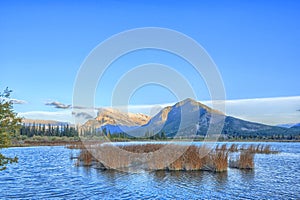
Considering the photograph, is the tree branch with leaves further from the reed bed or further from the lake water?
the reed bed

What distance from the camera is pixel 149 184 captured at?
17.4m

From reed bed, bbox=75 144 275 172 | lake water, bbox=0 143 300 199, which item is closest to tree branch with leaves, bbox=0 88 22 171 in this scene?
lake water, bbox=0 143 300 199

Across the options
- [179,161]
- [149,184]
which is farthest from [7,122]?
[179,161]

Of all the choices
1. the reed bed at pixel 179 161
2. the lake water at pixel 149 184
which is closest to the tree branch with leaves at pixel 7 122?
the lake water at pixel 149 184

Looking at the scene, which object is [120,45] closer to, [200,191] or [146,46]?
[146,46]

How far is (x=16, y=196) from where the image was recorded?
14.5 m

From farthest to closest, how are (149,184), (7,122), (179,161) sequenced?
(179,161) → (149,184) → (7,122)

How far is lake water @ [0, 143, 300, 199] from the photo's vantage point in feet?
48.4

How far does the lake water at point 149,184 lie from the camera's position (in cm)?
1475

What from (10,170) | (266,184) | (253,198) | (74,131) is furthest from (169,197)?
(74,131)

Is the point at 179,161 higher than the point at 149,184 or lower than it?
higher

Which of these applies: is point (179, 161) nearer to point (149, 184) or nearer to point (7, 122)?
point (149, 184)

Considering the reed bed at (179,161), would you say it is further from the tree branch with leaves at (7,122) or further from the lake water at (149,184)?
the tree branch with leaves at (7,122)

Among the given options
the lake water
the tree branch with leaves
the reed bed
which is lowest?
the lake water
